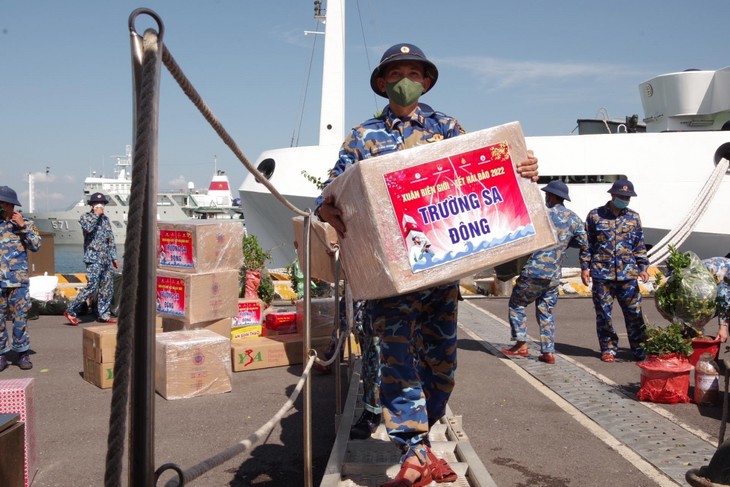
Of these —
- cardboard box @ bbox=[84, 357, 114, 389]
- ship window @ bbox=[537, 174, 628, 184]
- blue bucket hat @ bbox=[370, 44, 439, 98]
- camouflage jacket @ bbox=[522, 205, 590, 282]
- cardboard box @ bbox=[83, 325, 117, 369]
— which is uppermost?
ship window @ bbox=[537, 174, 628, 184]

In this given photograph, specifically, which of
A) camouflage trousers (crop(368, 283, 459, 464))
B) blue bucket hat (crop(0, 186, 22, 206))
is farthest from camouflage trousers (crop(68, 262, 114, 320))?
camouflage trousers (crop(368, 283, 459, 464))

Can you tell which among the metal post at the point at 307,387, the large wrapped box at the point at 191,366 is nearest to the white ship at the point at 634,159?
the large wrapped box at the point at 191,366

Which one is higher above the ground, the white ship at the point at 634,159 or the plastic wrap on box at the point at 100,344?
the white ship at the point at 634,159

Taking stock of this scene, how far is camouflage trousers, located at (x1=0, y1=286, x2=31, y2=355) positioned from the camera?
22.5ft

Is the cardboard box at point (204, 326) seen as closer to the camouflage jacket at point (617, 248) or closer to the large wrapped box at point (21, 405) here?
the large wrapped box at point (21, 405)

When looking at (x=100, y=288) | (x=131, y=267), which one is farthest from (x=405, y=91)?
(x=100, y=288)

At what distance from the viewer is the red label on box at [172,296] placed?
6.51 metres

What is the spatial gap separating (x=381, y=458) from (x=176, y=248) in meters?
4.12

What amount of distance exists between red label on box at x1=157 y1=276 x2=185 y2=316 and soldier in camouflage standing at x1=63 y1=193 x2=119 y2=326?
3.65m

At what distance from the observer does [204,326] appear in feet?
22.1

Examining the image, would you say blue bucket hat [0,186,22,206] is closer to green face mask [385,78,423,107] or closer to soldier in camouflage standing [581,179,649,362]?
green face mask [385,78,423,107]

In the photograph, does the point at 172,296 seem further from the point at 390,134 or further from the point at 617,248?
the point at 617,248

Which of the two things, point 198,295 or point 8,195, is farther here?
point 8,195

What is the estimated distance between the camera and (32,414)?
4.06 metres
